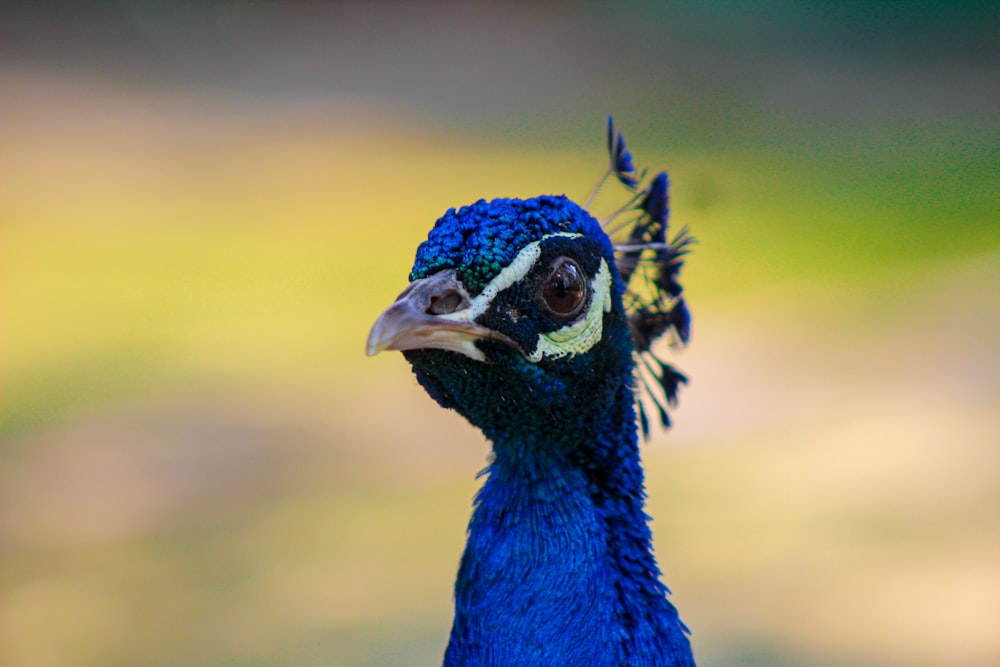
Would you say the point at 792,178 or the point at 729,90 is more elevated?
the point at 729,90

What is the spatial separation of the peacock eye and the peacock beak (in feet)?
0.25

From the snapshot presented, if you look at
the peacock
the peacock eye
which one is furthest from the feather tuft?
the peacock eye

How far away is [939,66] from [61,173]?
5175 mm

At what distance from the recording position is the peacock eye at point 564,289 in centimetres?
116

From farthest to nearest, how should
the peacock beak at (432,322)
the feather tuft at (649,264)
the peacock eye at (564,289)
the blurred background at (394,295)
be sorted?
the blurred background at (394,295) < the feather tuft at (649,264) < the peacock eye at (564,289) < the peacock beak at (432,322)

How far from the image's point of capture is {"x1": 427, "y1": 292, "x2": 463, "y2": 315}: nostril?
110 cm

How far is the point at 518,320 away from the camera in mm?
1136

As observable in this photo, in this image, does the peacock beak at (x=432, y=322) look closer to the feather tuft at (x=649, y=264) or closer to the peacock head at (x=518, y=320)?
the peacock head at (x=518, y=320)

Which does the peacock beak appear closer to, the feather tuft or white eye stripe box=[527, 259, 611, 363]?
white eye stripe box=[527, 259, 611, 363]

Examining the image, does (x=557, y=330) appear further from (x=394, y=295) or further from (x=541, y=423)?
(x=394, y=295)

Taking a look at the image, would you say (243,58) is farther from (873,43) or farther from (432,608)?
(432,608)

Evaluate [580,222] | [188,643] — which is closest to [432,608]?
[188,643]

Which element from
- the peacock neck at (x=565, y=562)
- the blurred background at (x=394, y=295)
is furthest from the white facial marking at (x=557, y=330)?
the blurred background at (x=394, y=295)

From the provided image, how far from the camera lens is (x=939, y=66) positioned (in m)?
6.44
